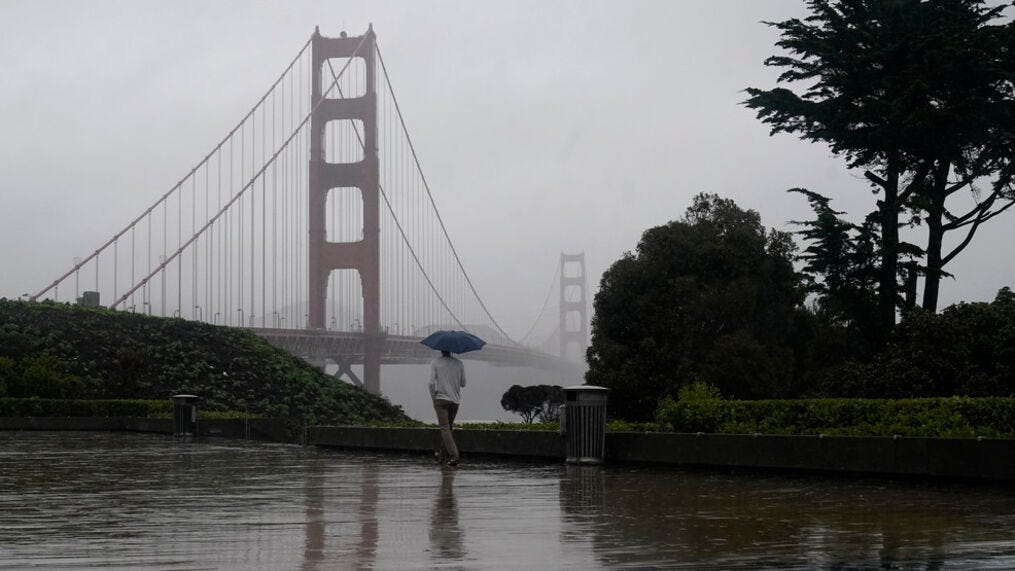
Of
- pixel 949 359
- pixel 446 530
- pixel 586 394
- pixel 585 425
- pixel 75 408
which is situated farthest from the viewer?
pixel 75 408

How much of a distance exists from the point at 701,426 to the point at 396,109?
82749 millimetres

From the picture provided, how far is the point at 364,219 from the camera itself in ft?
273

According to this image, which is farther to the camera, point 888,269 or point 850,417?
point 888,269

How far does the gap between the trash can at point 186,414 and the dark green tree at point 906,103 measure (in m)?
18.0

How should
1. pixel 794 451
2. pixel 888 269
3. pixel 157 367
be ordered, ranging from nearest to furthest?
1. pixel 794 451
2. pixel 888 269
3. pixel 157 367

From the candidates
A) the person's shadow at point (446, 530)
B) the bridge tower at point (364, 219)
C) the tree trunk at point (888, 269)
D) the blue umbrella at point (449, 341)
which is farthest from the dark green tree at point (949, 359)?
the bridge tower at point (364, 219)

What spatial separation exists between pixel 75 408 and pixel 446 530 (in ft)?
114

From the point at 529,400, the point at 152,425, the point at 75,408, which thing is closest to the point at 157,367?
the point at 75,408

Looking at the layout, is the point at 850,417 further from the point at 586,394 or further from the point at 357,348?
the point at 357,348

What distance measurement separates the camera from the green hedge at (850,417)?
48.3 feet

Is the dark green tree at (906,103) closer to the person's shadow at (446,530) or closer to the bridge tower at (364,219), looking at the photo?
the person's shadow at (446,530)

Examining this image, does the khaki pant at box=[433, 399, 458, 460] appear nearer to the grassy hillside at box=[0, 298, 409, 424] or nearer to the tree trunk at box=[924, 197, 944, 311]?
the tree trunk at box=[924, 197, 944, 311]

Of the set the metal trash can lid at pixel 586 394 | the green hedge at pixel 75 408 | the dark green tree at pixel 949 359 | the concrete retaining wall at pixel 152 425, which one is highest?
the dark green tree at pixel 949 359

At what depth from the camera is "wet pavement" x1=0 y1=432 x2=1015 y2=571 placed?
682 cm
